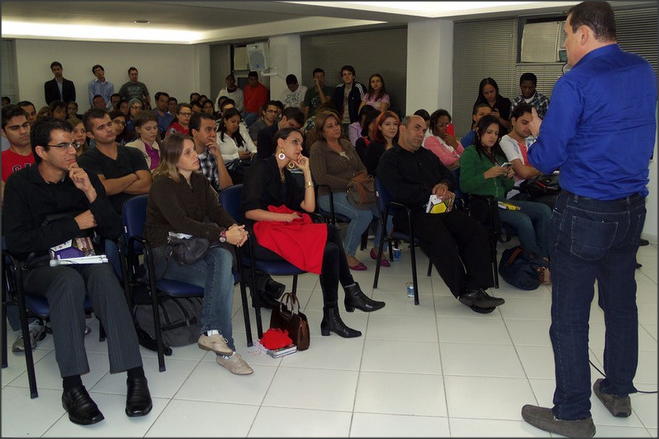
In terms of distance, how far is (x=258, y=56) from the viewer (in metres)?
11.5

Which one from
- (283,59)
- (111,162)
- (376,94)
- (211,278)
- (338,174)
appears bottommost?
(211,278)

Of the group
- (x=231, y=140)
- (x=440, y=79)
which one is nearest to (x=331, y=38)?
(x=440, y=79)

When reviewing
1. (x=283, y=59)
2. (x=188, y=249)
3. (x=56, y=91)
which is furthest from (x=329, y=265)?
(x=56, y=91)

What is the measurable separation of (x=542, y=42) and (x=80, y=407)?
270 inches

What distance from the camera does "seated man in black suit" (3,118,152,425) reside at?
8.73 ft

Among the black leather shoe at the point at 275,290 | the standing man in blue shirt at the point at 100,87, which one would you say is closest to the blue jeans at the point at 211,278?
the black leather shoe at the point at 275,290

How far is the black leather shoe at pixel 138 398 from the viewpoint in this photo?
2.62 meters

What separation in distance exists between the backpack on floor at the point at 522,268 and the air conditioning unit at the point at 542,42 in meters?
3.91

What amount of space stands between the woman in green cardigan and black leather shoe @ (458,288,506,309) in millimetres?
847

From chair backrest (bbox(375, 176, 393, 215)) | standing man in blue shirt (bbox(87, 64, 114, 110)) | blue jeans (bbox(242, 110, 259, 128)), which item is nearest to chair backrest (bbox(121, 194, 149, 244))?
chair backrest (bbox(375, 176, 393, 215))

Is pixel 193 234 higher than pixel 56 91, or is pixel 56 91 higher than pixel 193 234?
pixel 56 91

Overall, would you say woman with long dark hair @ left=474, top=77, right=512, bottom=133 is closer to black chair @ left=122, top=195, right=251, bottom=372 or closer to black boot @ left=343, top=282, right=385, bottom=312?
black boot @ left=343, top=282, right=385, bottom=312

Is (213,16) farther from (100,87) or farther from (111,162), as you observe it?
(111,162)

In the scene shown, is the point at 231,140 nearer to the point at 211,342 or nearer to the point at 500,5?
the point at 211,342
